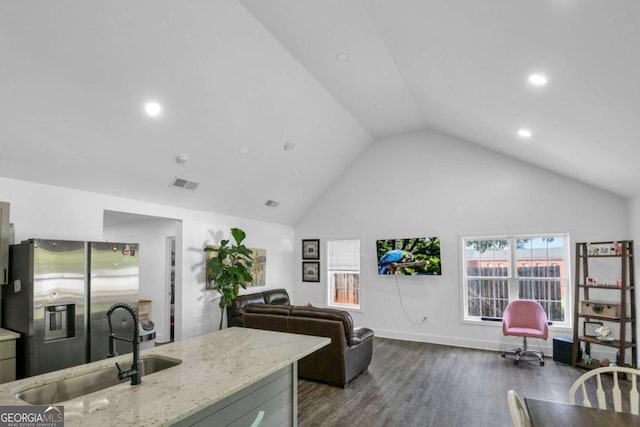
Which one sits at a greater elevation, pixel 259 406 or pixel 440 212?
pixel 440 212

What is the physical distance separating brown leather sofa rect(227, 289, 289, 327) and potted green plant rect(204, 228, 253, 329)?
0.14 meters

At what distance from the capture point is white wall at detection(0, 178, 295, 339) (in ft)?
13.5

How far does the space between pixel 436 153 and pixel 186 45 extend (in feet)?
16.3

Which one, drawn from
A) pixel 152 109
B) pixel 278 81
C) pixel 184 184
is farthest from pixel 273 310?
pixel 278 81

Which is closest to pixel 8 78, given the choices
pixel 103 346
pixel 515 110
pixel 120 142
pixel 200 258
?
pixel 120 142

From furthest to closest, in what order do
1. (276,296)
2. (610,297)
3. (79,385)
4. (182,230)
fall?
(276,296) < (182,230) < (610,297) < (79,385)

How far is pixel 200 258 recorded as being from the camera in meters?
6.41

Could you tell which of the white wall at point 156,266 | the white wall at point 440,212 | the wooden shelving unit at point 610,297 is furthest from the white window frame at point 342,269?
the wooden shelving unit at point 610,297

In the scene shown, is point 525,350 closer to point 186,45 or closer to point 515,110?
point 515,110

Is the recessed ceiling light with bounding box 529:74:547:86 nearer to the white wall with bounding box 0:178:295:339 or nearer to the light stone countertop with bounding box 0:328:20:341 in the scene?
the white wall with bounding box 0:178:295:339

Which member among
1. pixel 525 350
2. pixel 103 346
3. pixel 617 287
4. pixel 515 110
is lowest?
pixel 525 350

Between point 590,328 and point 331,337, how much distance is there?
4153mm

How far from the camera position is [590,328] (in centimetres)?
563

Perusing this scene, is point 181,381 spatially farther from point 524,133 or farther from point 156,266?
point 156,266
